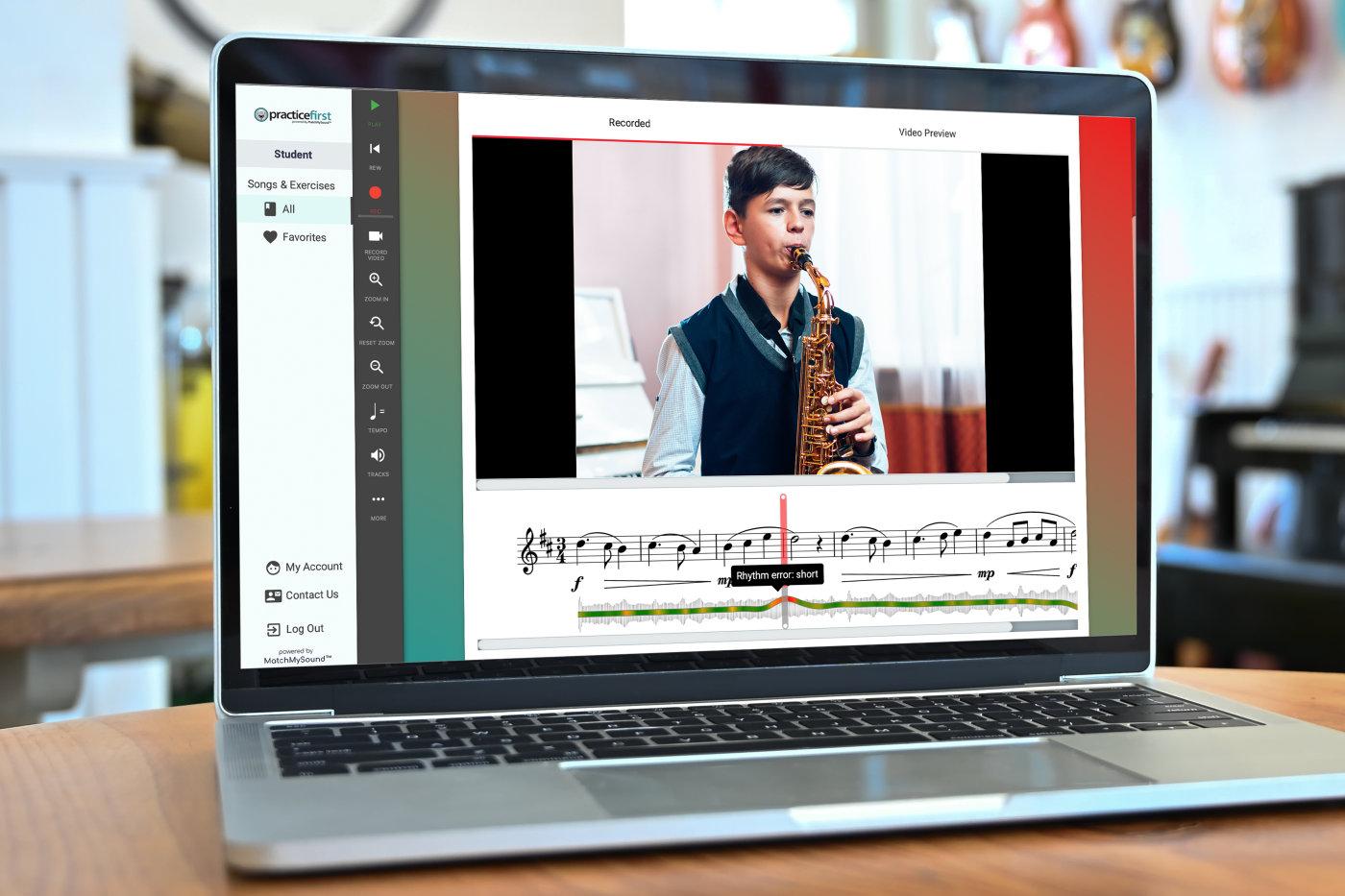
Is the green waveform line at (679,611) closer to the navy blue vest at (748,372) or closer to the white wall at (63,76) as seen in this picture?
the navy blue vest at (748,372)


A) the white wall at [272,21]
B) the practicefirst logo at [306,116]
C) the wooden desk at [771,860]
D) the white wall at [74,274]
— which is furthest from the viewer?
the white wall at [74,274]

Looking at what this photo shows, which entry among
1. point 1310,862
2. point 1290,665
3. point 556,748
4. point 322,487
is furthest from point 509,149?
point 1290,665

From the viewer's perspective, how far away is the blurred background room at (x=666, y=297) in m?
0.93

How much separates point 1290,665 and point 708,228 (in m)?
2.22

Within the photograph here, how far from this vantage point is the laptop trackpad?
1.29 feet

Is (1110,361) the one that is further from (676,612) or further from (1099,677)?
(676,612)

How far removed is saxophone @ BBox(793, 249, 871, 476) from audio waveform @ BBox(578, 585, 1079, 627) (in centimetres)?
7

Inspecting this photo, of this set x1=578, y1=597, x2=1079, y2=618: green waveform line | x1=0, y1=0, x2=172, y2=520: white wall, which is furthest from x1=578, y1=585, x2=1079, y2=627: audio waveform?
x1=0, y1=0, x2=172, y2=520: white wall

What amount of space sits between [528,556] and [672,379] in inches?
4.7

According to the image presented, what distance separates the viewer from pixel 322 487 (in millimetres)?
546

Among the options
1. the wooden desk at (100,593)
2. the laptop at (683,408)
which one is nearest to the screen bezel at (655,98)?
the laptop at (683,408)

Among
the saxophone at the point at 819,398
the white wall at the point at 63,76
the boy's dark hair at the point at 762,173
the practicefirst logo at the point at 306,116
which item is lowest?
the saxophone at the point at 819,398

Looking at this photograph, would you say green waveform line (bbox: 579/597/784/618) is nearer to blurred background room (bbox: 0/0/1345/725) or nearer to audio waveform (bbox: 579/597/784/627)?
audio waveform (bbox: 579/597/784/627)

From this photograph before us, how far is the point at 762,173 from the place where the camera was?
2.02 ft
